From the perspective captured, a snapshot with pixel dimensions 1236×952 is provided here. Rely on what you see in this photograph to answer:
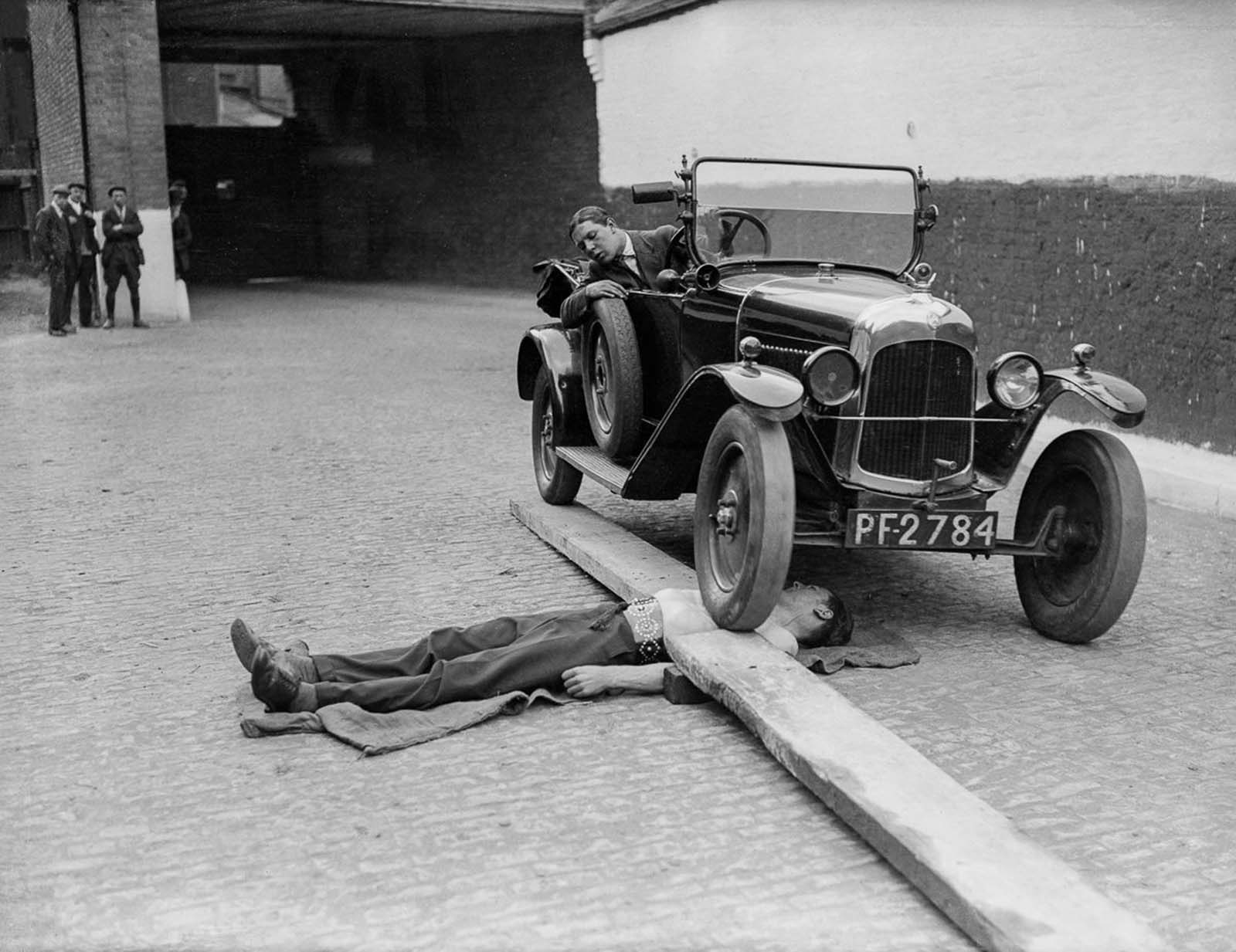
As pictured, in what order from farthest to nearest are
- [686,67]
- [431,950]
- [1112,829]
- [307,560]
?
[686,67]
[307,560]
[1112,829]
[431,950]

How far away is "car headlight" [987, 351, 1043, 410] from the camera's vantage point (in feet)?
17.8

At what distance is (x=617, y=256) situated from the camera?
6840 millimetres

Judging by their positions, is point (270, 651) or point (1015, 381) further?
point (1015, 381)

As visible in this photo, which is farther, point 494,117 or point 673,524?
point 494,117

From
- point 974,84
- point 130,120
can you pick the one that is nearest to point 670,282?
point 974,84

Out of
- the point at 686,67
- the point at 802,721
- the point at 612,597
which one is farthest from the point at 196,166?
the point at 802,721

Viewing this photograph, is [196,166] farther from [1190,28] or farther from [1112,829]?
[1112,829]

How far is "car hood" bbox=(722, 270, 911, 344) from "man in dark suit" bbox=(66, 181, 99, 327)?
1382 centimetres

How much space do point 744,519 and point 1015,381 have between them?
1.32 m

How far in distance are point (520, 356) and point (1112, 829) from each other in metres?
4.93

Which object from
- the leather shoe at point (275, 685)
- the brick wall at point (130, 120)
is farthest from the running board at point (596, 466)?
the brick wall at point (130, 120)

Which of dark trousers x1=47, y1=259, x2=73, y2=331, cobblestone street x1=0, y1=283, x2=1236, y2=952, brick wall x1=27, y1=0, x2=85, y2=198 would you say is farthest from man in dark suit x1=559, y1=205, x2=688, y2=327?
brick wall x1=27, y1=0, x2=85, y2=198

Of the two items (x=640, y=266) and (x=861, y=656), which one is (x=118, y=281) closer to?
(x=640, y=266)

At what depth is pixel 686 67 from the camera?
16203mm
